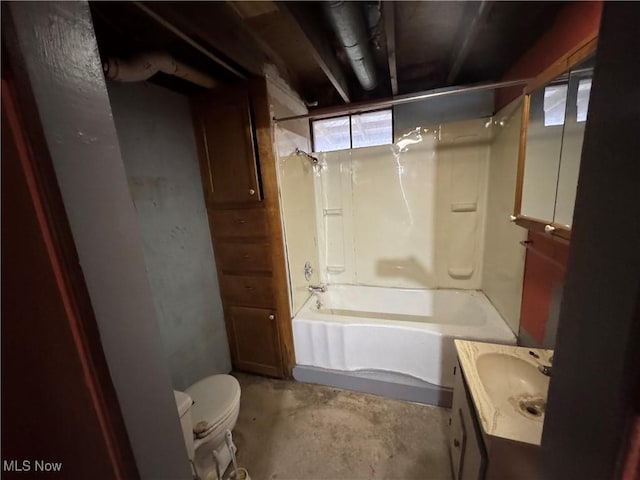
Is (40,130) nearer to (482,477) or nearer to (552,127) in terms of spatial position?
(482,477)

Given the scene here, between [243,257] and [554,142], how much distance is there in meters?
1.87

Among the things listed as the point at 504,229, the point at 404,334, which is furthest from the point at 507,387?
the point at 504,229

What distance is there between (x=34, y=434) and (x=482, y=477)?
1.25m

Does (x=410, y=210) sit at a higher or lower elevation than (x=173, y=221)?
lower

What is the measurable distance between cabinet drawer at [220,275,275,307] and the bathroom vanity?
1.26 m

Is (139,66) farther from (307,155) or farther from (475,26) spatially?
(475,26)

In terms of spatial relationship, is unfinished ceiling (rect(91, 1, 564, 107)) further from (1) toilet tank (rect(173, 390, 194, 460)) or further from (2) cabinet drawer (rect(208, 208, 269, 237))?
(1) toilet tank (rect(173, 390, 194, 460))

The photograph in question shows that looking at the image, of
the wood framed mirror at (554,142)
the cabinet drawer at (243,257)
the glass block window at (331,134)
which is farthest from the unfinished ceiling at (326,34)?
the cabinet drawer at (243,257)

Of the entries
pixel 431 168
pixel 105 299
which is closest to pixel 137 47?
pixel 105 299

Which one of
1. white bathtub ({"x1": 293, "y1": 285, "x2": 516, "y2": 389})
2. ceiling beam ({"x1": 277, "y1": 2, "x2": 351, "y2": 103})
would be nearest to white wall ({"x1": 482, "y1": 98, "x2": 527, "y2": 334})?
white bathtub ({"x1": 293, "y1": 285, "x2": 516, "y2": 389})

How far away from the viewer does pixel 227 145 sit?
171 cm

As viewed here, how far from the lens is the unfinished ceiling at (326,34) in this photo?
3.03 feet

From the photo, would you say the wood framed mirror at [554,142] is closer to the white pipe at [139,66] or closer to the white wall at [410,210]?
the white wall at [410,210]

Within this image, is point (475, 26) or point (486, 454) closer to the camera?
point (486, 454)
